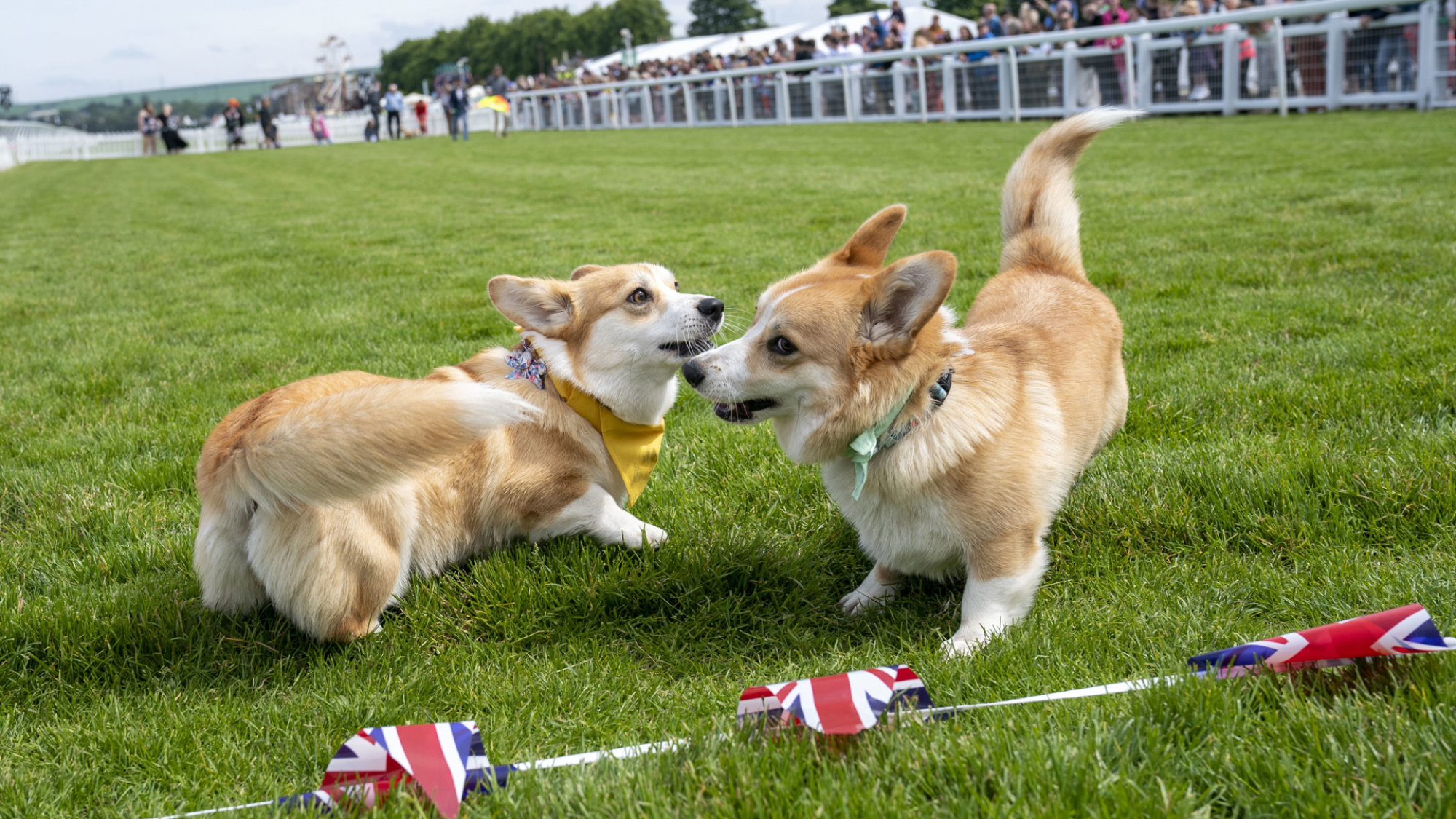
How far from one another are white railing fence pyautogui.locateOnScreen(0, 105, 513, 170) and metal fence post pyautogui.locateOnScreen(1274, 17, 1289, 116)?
108 ft

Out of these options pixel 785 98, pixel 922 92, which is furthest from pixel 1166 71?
pixel 785 98

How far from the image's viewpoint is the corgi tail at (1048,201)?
11.0 feet

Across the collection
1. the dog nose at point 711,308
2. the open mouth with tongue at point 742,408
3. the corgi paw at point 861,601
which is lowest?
the corgi paw at point 861,601

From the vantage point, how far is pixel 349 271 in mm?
7793

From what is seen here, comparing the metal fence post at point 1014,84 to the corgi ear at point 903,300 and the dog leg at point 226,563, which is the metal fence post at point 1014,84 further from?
the dog leg at point 226,563

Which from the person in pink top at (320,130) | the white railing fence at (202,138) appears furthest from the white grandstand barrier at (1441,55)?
the person in pink top at (320,130)

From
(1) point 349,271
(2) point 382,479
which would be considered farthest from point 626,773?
(1) point 349,271

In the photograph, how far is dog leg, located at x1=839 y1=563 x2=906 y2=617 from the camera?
8.57 feet

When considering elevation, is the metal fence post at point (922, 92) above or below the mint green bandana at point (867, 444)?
above

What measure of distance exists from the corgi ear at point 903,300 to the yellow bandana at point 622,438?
95cm

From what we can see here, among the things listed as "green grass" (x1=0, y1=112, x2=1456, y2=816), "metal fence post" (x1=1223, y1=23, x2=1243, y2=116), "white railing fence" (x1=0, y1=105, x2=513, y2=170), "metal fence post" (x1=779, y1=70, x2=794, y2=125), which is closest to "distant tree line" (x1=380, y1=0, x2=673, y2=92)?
"white railing fence" (x1=0, y1=105, x2=513, y2=170)

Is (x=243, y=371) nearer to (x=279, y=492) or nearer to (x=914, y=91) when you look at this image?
(x=279, y=492)

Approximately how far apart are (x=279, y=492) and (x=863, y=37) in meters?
27.8

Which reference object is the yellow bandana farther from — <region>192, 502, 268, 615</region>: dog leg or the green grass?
<region>192, 502, 268, 615</region>: dog leg
